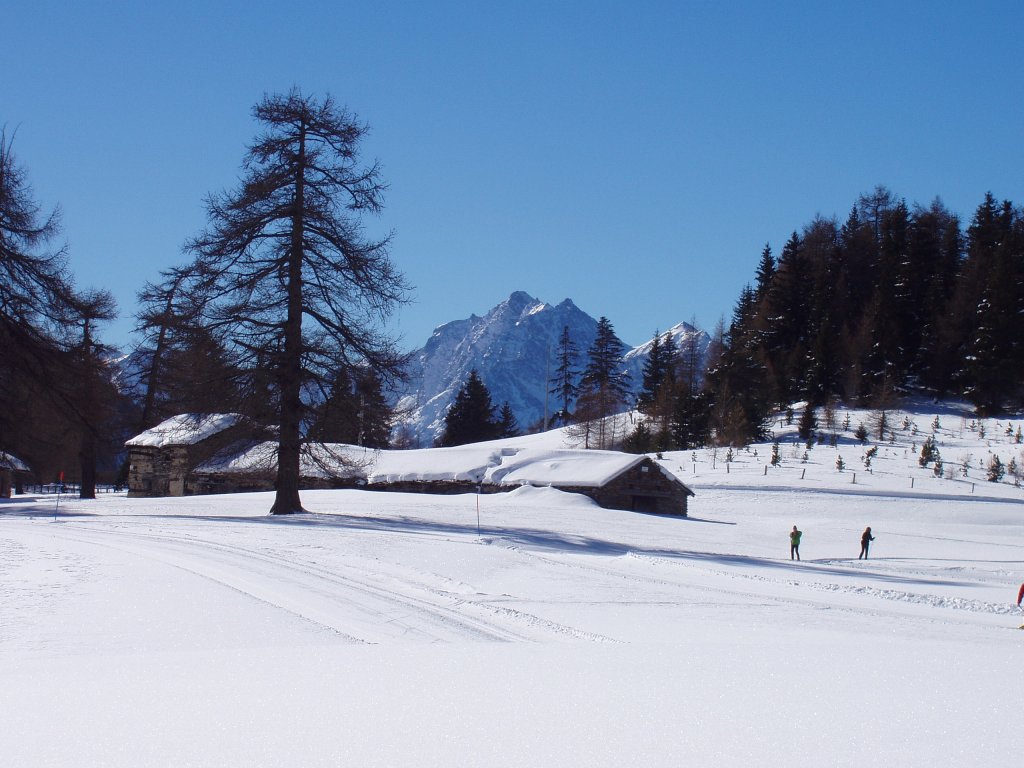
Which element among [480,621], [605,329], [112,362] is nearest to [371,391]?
[480,621]

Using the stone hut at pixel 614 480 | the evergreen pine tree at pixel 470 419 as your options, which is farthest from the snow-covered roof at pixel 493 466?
the evergreen pine tree at pixel 470 419

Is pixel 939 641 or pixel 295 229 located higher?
pixel 295 229

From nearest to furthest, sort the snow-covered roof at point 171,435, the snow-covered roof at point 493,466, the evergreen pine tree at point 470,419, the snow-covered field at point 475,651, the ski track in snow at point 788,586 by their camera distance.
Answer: the snow-covered field at point 475,651 < the ski track in snow at point 788,586 < the snow-covered roof at point 493,466 < the snow-covered roof at point 171,435 < the evergreen pine tree at point 470,419

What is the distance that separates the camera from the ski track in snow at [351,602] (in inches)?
383

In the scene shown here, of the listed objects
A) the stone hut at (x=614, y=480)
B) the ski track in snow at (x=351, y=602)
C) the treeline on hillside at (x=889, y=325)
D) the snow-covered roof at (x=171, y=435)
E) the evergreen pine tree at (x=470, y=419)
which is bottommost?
the ski track in snow at (x=351, y=602)

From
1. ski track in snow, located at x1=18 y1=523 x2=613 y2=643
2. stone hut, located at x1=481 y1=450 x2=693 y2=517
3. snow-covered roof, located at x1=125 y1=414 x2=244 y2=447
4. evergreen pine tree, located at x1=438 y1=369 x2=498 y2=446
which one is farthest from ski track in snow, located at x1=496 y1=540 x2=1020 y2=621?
evergreen pine tree, located at x1=438 y1=369 x2=498 y2=446

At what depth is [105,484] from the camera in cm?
8494

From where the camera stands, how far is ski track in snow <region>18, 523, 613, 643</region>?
9.72m

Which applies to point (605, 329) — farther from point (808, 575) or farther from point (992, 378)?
point (808, 575)

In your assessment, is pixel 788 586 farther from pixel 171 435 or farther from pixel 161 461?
pixel 161 461

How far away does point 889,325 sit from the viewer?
67812 millimetres

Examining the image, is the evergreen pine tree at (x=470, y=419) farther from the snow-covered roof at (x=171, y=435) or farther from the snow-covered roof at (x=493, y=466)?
the snow-covered roof at (x=493, y=466)

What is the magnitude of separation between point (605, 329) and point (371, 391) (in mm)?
62801

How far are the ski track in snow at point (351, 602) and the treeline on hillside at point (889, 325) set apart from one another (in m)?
46.3
